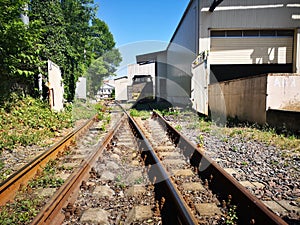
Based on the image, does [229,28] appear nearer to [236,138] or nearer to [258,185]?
[236,138]

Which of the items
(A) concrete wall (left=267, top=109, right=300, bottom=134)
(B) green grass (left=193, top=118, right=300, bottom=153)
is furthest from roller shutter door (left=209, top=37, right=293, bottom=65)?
(A) concrete wall (left=267, top=109, right=300, bottom=134)

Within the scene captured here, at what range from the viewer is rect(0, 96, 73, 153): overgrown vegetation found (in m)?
5.33

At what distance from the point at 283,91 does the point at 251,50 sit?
25.5ft

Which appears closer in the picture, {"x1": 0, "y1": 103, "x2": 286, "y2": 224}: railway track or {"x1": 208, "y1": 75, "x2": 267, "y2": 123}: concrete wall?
{"x1": 0, "y1": 103, "x2": 286, "y2": 224}: railway track

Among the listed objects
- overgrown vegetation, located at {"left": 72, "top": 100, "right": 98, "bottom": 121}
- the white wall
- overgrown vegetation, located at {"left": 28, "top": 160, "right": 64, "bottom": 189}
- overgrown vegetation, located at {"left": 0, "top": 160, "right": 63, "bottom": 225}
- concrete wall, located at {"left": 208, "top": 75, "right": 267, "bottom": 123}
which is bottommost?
overgrown vegetation, located at {"left": 0, "top": 160, "right": 63, "bottom": 225}

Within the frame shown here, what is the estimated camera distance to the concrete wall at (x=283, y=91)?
6.29 meters

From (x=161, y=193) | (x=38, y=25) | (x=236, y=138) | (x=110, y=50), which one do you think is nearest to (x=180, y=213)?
(x=161, y=193)

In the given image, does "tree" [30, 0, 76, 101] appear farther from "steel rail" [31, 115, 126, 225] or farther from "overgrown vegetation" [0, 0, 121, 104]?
"steel rail" [31, 115, 126, 225]

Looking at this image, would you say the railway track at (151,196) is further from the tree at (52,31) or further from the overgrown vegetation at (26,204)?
the tree at (52,31)

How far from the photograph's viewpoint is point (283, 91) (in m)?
6.37

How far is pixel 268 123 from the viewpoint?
6324 mm

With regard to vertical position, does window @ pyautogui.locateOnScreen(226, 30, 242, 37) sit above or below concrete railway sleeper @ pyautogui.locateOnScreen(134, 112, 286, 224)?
above

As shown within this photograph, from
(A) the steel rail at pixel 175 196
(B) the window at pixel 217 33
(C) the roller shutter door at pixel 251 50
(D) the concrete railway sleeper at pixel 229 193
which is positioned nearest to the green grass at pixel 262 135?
(D) the concrete railway sleeper at pixel 229 193

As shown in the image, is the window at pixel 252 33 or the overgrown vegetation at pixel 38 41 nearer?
the overgrown vegetation at pixel 38 41
